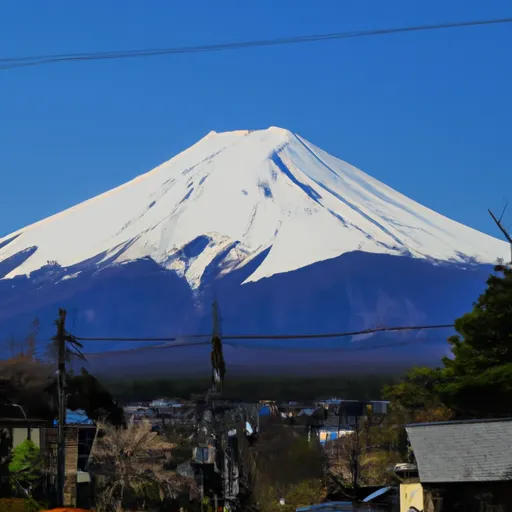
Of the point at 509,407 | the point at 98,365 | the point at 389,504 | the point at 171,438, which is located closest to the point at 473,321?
the point at 509,407

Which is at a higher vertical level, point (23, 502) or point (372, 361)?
point (372, 361)

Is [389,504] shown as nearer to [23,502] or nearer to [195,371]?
[23,502]

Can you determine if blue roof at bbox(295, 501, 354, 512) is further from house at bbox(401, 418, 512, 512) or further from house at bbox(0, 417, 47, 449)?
house at bbox(0, 417, 47, 449)

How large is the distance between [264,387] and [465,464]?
2656 inches

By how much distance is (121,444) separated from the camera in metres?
73.5

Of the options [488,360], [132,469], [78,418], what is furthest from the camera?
[78,418]

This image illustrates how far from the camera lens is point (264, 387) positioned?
4195 inches

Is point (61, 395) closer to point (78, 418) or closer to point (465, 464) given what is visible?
point (465, 464)

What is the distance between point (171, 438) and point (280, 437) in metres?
10.0

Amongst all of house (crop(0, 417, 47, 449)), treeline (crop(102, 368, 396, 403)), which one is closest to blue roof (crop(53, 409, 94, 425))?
treeline (crop(102, 368, 396, 403))

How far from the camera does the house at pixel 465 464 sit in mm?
38719

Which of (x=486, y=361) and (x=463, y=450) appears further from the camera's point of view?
(x=486, y=361)

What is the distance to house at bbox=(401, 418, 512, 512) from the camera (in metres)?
38.7

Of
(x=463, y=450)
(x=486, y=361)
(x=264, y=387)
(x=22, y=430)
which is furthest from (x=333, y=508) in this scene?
(x=264, y=387)
